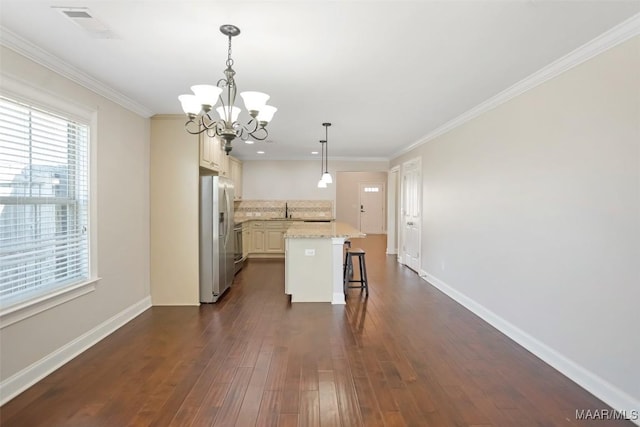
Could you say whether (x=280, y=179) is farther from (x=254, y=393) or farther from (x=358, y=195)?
(x=254, y=393)

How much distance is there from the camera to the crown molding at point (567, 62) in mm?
2088

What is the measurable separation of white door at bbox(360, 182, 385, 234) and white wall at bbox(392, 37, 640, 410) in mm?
8180

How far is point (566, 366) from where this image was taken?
8.49 feet

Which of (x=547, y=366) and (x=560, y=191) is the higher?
(x=560, y=191)

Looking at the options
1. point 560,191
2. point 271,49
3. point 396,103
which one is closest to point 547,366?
point 560,191

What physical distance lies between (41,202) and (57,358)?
1259 mm

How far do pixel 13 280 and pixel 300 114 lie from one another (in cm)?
316

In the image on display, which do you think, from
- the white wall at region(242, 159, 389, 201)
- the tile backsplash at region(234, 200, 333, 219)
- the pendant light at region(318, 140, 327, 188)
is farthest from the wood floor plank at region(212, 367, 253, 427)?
the white wall at region(242, 159, 389, 201)

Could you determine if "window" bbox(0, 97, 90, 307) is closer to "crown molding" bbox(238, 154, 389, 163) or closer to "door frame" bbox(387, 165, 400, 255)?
"crown molding" bbox(238, 154, 389, 163)

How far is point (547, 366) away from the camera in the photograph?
2.72 m

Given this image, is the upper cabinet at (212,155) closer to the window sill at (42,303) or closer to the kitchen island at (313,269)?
the kitchen island at (313,269)

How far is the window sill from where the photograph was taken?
2258 mm

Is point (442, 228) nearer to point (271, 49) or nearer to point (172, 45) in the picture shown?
point (271, 49)

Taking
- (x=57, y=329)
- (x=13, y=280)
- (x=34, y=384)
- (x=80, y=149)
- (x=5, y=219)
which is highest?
(x=80, y=149)
